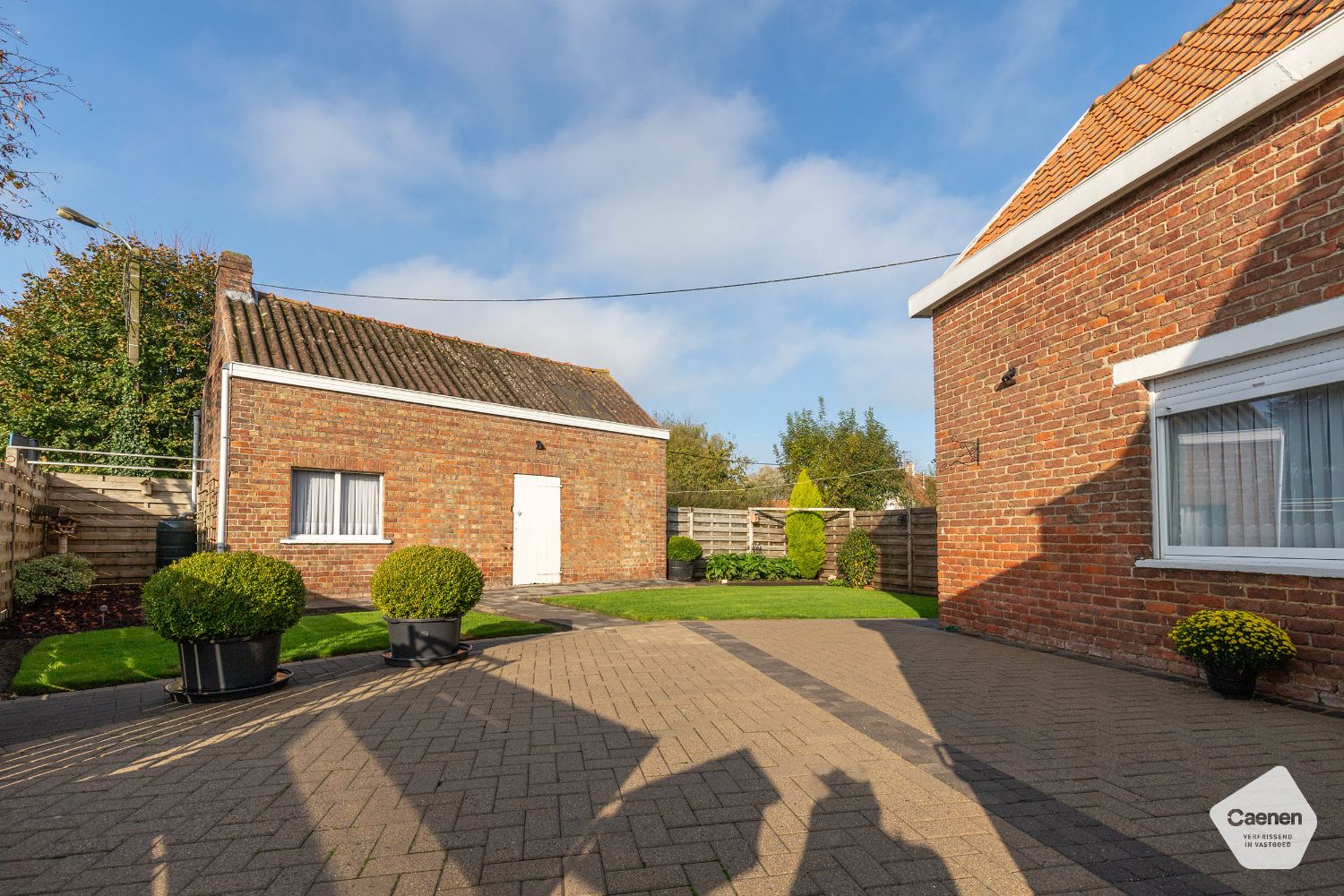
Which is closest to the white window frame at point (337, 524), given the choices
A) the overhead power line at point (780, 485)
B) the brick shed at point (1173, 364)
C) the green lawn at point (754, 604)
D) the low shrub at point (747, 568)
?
the green lawn at point (754, 604)

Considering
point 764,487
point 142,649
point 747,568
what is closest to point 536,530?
point 747,568

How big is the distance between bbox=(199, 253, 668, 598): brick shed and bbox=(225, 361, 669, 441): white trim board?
3 cm

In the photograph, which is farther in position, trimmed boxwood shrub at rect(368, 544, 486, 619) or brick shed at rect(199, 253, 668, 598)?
brick shed at rect(199, 253, 668, 598)

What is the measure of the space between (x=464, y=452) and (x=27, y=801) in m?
10.8

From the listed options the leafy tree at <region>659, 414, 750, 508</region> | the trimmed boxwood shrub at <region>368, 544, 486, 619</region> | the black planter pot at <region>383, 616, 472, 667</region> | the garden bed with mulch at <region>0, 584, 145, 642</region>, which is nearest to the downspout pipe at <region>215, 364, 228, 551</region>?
the garden bed with mulch at <region>0, 584, 145, 642</region>

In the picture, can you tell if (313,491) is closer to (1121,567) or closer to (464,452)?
(464,452)

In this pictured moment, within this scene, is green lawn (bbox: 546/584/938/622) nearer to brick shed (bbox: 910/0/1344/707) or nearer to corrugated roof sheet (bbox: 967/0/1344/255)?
brick shed (bbox: 910/0/1344/707)

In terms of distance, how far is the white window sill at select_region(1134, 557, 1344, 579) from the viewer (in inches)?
179

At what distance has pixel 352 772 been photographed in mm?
3650

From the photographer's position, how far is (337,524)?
1243 centimetres

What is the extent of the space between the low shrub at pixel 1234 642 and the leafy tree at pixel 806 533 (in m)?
12.4

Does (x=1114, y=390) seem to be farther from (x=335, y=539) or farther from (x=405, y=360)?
(x=405, y=360)

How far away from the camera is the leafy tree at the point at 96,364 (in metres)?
20.1

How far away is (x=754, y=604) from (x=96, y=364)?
68.6ft
